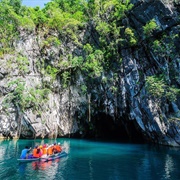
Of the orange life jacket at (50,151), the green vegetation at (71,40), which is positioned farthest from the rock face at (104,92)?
the orange life jacket at (50,151)

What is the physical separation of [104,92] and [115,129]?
10.4 m

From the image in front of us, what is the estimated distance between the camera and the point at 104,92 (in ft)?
99.3

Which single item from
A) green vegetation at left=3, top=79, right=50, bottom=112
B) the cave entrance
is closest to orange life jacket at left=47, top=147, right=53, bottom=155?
green vegetation at left=3, top=79, right=50, bottom=112

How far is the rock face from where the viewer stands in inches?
977

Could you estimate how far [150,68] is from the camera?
26.7 m

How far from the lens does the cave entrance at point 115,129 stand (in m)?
32.4

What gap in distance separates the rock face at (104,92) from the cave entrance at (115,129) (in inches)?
6.1

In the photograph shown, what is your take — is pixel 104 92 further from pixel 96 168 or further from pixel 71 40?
pixel 96 168

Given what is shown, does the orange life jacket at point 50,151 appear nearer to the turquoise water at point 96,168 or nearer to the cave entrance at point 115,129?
the turquoise water at point 96,168

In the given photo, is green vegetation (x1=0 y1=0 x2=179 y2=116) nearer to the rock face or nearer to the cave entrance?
the rock face

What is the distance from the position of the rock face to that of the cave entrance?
0.51 ft

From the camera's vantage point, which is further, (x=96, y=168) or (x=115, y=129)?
(x=115, y=129)

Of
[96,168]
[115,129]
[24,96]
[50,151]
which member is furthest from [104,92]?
[96,168]

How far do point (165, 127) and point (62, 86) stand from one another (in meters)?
15.8
